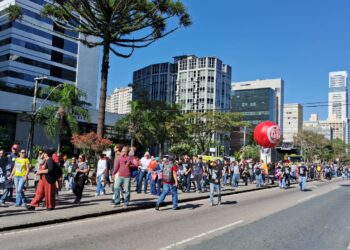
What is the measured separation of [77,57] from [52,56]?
555 centimetres

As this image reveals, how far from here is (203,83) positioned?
367 feet

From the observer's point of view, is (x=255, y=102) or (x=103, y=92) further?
(x=255, y=102)

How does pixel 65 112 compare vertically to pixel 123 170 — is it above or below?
above

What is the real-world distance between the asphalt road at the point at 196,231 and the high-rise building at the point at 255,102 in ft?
425

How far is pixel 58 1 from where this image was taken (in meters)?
25.5

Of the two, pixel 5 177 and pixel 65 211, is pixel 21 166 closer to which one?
pixel 5 177

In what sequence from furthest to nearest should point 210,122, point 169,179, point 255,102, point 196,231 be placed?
point 255,102, point 210,122, point 169,179, point 196,231

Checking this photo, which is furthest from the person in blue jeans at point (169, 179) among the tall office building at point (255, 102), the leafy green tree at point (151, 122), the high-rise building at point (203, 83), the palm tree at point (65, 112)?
the tall office building at point (255, 102)

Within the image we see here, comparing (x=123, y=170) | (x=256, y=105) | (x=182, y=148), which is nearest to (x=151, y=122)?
(x=182, y=148)

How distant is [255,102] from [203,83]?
4118 cm

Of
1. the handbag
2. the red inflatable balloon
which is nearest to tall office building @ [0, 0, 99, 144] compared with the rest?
the red inflatable balloon

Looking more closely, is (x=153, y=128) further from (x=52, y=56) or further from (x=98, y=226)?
(x=52, y=56)

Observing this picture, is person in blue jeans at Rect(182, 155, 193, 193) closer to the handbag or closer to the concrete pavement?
the handbag

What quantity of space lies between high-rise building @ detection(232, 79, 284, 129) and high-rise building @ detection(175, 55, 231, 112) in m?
30.1
